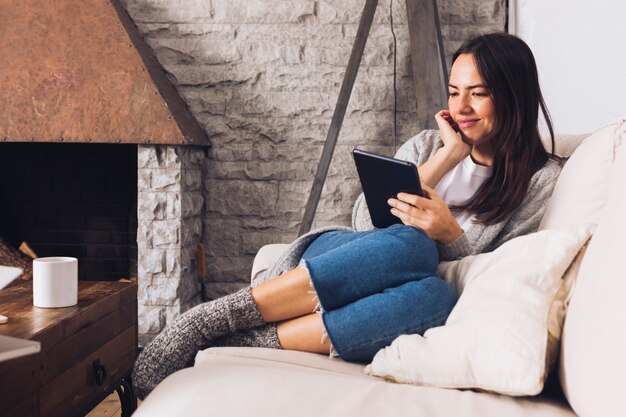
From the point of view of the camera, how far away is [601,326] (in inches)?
35.5

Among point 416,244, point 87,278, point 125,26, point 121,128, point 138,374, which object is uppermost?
point 125,26

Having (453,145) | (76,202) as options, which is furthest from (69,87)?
(453,145)

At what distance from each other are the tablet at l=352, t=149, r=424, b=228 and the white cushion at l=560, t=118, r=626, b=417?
18.8 inches

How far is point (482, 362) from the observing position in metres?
1.04

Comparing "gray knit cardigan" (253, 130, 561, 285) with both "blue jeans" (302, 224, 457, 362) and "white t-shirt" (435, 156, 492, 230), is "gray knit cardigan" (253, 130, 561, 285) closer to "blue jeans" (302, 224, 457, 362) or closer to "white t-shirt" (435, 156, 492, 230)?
"white t-shirt" (435, 156, 492, 230)

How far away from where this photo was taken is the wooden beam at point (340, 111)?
9.13 feet

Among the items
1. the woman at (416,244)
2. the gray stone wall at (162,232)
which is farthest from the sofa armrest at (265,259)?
the gray stone wall at (162,232)

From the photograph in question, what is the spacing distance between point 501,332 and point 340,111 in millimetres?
1879

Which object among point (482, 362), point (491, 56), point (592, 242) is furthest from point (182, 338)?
point (491, 56)

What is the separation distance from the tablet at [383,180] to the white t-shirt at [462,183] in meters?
0.34

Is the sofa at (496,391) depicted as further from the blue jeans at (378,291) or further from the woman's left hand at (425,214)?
the woman's left hand at (425,214)

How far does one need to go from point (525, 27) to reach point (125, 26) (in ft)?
5.11

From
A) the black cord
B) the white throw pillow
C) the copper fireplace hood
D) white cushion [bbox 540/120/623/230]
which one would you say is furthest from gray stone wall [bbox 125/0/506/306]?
the white throw pillow

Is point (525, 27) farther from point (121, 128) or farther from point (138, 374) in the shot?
point (138, 374)
